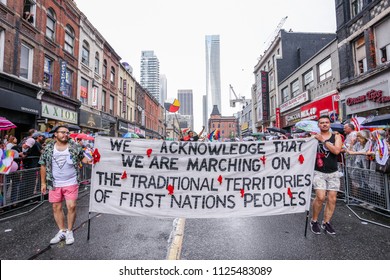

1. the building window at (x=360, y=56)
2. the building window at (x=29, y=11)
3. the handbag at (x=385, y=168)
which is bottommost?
the handbag at (x=385, y=168)

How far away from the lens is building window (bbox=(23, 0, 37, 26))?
13.4 meters

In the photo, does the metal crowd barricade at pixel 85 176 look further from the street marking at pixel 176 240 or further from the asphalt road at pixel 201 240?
the street marking at pixel 176 240

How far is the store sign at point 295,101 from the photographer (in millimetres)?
20328

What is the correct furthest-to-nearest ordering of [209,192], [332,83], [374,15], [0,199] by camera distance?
[332,83], [374,15], [0,199], [209,192]

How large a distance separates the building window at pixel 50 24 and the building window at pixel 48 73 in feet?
5.58

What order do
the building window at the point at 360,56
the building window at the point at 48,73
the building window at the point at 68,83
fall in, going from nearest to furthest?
the building window at the point at 360,56
the building window at the point at 48,73
the building window at the point at 68,83

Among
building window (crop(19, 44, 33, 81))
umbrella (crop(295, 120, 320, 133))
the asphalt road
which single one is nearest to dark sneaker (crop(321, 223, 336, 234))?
the asphalt road

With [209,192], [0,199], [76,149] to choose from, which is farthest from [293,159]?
[0,199]

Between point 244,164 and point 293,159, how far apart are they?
0.89 metres

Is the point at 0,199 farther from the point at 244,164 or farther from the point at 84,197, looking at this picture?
the point at 244,164

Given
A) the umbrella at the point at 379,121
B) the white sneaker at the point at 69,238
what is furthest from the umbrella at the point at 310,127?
the white sneaker at the point at 69,238

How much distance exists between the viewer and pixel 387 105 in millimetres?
Result: 11586

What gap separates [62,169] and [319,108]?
19314 mm

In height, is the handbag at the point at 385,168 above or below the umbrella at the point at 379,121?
below
